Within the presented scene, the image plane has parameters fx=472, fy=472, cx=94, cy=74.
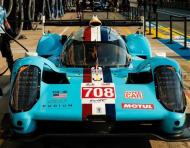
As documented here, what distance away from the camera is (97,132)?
17.8 ft

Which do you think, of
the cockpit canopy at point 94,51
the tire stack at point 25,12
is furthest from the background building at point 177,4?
the cockpit canopy at point 94,51

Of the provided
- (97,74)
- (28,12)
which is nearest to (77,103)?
(97,74)

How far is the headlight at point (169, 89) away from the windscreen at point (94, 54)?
4.22 feet

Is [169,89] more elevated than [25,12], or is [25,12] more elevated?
[169,89]

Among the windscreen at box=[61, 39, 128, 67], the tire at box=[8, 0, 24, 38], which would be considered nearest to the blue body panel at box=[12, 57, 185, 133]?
the windscreen at box=[61, 39, 128, 67]

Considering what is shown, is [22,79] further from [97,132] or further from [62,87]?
[97,132]

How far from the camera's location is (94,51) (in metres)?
7.39

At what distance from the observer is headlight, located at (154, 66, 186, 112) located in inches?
223

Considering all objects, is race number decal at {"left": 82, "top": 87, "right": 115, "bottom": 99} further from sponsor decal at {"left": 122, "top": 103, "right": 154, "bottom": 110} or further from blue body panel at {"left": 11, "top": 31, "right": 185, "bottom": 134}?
sponsor decal at {"left": 122, "top": 103, "right": 154, "bottom": 110}

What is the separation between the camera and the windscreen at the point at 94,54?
23.7 ft

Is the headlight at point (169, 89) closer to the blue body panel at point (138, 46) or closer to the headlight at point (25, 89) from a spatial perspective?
the headlight at point (25, 89)

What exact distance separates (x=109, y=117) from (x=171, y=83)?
95 cm

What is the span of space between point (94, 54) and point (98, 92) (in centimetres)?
156

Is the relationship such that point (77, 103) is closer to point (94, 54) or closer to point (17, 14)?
point (94, 54)
